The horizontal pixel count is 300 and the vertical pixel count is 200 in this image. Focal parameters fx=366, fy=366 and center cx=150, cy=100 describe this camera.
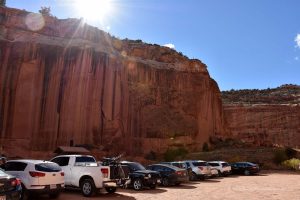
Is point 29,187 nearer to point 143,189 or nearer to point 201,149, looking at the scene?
point 143,189

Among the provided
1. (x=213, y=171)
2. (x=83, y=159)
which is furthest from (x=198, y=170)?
(x=83, y=159)

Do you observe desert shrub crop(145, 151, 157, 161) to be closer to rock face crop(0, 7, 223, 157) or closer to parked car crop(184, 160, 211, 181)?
rock face crop(0, 7, 223, 157)

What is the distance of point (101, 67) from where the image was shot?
5319 centimetres

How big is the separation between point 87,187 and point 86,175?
0.54 m

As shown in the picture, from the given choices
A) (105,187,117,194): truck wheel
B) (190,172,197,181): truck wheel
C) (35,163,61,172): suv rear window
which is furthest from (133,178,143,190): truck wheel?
(190,172,197,181): truck wheel

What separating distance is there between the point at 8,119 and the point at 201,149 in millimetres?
31340

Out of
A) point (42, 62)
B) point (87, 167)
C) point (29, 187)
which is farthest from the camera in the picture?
point (42, 62)

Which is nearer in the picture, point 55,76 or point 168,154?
point 55,76

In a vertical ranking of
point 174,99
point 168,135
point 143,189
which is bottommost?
point 143,189

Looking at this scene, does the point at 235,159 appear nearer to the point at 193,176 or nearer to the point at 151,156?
the point at 151,156

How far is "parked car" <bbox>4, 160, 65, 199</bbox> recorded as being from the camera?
46.6 ft

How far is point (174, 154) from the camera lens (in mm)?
54031

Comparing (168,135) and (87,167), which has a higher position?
(168,135)

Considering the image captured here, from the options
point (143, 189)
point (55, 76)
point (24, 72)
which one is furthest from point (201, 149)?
point (143, 189)
